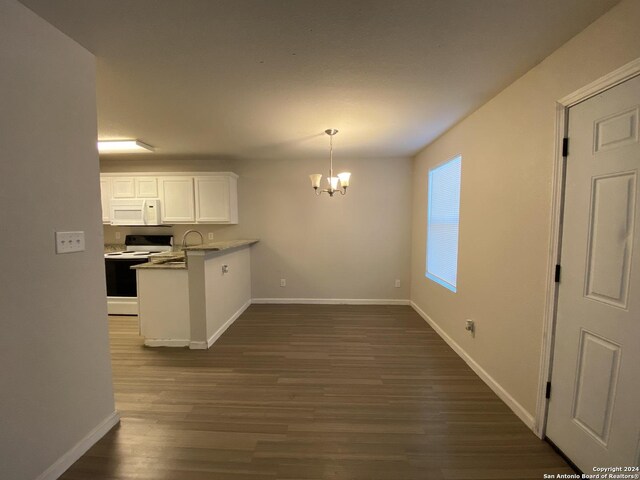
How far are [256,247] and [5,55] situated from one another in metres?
3.48

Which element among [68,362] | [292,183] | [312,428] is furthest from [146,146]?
[312,428]

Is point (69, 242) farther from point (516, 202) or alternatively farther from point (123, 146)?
point (516, 202)

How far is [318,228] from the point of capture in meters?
4.40

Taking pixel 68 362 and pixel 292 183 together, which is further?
pixel 292 183

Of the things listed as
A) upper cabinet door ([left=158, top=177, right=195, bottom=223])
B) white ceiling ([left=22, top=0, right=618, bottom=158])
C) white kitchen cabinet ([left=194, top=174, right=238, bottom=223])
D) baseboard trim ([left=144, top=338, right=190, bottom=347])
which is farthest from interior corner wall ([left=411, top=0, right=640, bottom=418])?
upper cabinet door ([left=158, top=177, right=195, bottom=223])

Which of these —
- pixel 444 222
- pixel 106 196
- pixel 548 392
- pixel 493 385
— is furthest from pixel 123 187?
pixel 548 392

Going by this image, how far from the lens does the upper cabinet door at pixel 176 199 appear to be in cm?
407

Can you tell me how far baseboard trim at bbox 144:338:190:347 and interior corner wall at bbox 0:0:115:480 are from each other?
1232 millimetres

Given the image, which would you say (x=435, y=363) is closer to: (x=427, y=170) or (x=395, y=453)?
(x=395, y=453)

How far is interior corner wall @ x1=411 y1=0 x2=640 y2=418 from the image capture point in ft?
4.50

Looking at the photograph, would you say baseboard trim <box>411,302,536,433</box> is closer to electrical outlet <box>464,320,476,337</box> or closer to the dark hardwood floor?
the dark hardwood floor

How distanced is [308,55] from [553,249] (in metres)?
2.00

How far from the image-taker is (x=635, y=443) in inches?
45.8

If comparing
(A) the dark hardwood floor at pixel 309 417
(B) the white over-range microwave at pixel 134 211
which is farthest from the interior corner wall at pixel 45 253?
(B) the white over-range microwave at pixel 134 211
